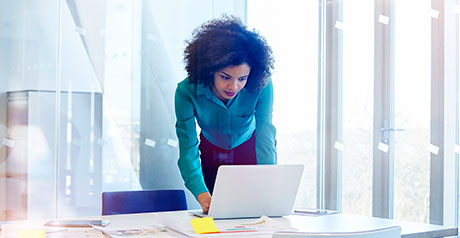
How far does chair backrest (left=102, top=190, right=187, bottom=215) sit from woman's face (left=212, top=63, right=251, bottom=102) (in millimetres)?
946

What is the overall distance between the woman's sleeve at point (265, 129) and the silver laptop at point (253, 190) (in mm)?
1292

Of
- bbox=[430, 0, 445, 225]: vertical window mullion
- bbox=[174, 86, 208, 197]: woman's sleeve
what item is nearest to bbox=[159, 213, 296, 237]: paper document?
bbox=[174, 86, 208, 197]: woman's sleeve

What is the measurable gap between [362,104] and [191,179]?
53.9 inches

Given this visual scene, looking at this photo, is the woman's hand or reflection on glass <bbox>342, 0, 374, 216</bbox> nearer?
the woman's hand

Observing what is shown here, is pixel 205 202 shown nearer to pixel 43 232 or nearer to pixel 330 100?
pixel 43 232

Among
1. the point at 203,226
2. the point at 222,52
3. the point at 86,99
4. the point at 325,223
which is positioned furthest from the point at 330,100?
the point at 203,226

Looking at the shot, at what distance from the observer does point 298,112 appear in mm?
3969

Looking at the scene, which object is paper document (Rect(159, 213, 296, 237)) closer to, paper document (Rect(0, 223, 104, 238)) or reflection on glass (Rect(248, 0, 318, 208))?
paper document (Rect(0, 223, 104, 238))

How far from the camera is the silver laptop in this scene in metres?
1.97

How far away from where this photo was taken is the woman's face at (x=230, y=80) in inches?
140

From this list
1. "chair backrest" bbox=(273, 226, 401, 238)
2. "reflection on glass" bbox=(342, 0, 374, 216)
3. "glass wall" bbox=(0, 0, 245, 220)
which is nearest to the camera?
"chair backrest" bbox=(273, 226, 401, 238)

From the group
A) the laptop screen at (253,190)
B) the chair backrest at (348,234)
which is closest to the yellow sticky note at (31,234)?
the laptop screen at (253,190)

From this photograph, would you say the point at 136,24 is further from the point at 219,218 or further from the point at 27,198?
the point at 219,218

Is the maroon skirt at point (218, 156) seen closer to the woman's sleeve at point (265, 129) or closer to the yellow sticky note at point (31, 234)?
the woman's sleeve at point (265, 129)
